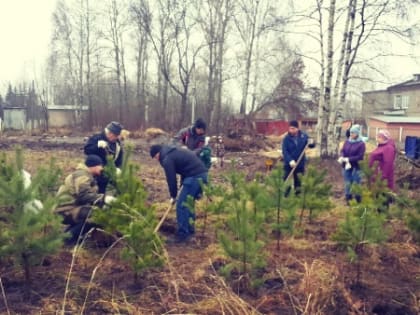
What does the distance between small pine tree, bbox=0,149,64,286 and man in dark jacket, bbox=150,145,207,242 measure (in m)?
1.98

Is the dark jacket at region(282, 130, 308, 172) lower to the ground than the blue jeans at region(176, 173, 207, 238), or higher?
higher

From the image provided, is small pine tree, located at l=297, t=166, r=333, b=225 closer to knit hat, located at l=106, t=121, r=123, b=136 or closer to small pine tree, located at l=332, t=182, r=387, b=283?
small pine tree, located at l=332, t=182, r=387, b=283

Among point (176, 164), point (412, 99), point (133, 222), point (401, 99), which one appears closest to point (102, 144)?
point (176, 164)

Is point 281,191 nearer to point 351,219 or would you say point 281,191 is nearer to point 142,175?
point 351,219

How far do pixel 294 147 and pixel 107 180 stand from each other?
3.47 metres

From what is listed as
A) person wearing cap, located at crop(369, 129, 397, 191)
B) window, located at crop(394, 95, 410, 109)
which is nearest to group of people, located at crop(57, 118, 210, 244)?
person wearing cap, located at crop(369, 129, 397, 191)

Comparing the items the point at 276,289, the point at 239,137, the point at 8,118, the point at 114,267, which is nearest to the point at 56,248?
the point at 114,267

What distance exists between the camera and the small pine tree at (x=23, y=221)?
3.16 metres

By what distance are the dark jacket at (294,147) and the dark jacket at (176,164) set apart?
7.71 feet

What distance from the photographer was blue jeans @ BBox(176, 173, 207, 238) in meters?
5.29

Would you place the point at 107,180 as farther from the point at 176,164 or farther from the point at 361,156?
the point at 361,156

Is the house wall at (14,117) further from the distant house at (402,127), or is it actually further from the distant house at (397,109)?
the distant house at (402,127)

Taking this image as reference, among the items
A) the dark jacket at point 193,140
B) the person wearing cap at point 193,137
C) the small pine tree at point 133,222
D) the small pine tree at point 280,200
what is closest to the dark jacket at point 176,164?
the small pine tree at point 280,200

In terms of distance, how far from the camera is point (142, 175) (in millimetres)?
10898
